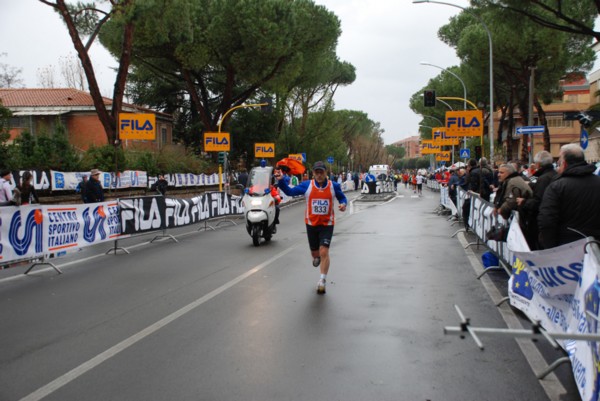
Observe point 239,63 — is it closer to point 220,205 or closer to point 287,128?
point 220,205

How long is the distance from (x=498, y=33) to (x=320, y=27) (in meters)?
10.7

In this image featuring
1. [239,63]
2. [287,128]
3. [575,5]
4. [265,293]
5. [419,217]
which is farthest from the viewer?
[287,128]

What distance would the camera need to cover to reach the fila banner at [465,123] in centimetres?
2233

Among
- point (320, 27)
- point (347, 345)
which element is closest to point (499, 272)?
point (347, 345)

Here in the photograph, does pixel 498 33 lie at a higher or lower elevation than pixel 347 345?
higher

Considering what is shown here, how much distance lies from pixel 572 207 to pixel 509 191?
246 cm

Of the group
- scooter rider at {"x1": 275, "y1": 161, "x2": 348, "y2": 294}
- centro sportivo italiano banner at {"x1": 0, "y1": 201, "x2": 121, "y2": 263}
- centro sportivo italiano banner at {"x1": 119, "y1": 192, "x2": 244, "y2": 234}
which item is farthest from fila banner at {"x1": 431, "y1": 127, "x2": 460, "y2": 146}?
scooter rider at {"x1": 275, "y1": 161, "x2": 348, "y2": 294}

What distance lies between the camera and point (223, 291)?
7.92 meters

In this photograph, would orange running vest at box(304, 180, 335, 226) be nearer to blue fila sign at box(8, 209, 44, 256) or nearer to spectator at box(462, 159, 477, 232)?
blue fila sign at box(8, 209, 44, 256)

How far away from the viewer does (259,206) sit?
13227 millimetres

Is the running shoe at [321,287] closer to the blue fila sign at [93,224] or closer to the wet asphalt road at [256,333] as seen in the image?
the wet asphalt road at [256,333]

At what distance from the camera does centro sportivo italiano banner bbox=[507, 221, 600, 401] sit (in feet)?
12.5

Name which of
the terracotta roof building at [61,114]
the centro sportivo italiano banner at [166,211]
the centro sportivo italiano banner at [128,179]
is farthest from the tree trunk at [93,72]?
the terracotta roof building at [61,114]

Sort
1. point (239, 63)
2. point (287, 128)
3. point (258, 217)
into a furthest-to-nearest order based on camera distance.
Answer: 1. point (287, 128)
2. point (239, 63)
3. point (258, 217)
